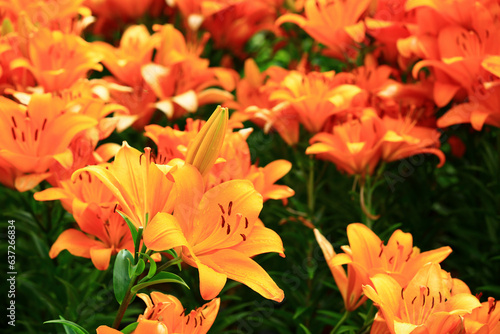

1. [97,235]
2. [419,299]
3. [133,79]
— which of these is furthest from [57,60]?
[419,299]

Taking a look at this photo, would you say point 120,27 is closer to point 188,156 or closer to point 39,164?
point 39,164

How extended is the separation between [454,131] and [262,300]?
2.01ft

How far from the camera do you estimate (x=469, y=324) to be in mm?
763

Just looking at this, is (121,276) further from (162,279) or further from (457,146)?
(457,146)

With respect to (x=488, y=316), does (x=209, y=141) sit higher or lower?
higher

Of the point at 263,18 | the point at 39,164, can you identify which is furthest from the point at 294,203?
the point at 263,18

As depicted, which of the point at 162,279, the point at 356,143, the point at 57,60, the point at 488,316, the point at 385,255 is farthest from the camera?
the point at 57,60

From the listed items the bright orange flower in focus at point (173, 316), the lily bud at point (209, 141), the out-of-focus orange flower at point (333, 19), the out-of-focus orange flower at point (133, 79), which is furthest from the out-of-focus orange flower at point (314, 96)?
the bright orange flower in focus at point (173, 316)

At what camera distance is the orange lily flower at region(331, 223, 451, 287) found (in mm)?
890

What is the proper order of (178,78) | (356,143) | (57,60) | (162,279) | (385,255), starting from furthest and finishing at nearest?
1. (178,78)
2. (57,60)
3. (356,143)
4. (385,255)
5. (162,279)

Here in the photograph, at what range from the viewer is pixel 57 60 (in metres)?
1.21

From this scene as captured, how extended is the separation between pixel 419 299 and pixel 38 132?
70 cm

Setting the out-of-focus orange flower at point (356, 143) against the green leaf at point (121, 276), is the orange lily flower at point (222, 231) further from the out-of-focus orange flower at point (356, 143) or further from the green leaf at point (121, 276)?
the out-of-focus orange flower at point (356, 143)

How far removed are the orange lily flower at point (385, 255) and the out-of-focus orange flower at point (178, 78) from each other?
52 centimetres
